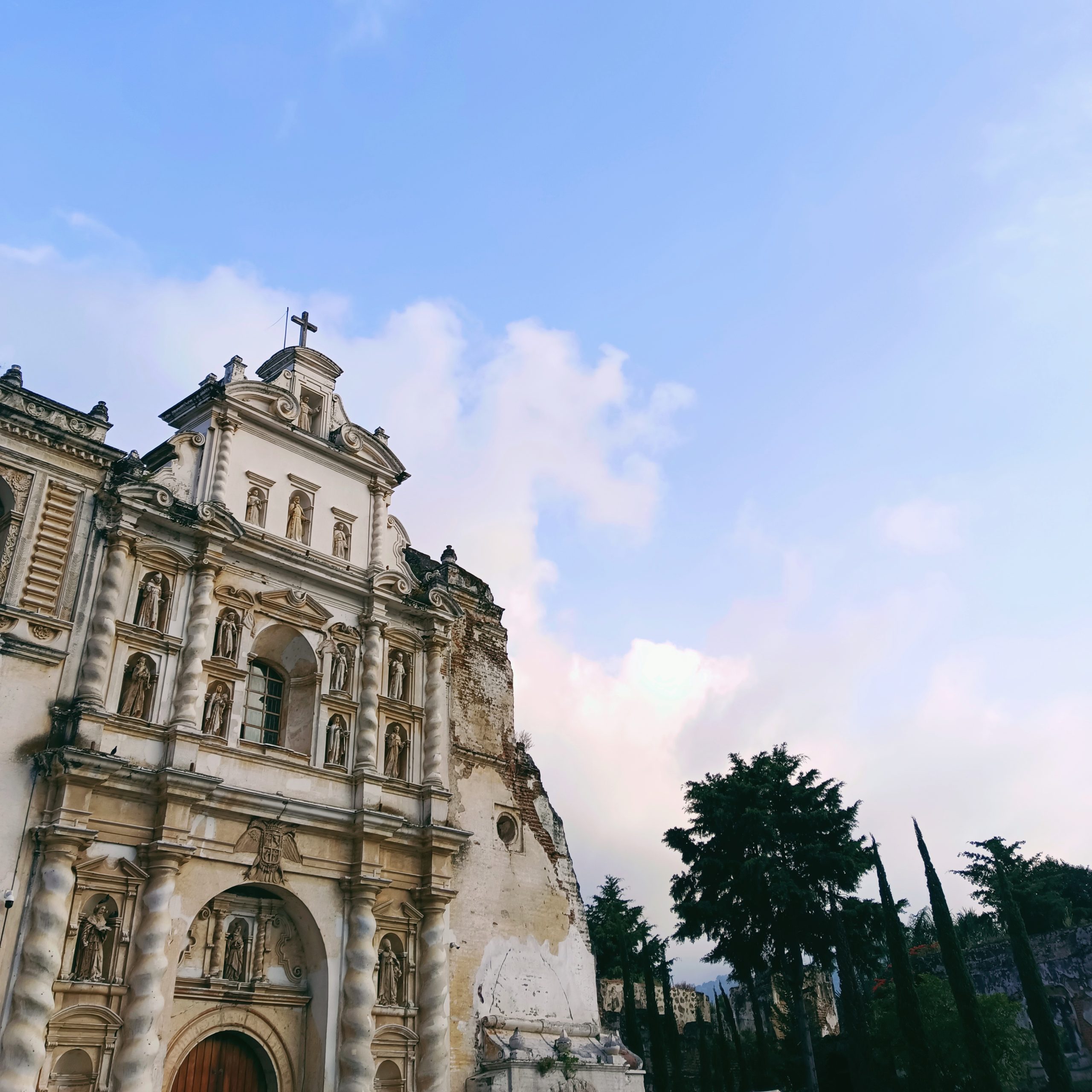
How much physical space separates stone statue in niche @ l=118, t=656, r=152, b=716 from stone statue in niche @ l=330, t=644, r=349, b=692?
10.4ft

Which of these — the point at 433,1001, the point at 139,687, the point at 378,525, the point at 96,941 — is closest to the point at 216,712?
the point at 139,687

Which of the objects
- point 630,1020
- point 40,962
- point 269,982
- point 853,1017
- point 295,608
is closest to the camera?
point 40,962

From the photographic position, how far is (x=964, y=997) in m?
22.7

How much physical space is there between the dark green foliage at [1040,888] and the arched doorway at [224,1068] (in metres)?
29.9

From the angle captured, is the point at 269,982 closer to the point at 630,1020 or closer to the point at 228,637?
the point at 228,637

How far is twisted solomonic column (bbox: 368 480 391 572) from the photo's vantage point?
17.8 m

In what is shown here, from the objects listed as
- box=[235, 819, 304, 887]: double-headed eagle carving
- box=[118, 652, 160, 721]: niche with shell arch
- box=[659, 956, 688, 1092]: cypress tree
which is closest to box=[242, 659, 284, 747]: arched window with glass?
box=[235, 819, 304, 887]: double-headed eagle carving

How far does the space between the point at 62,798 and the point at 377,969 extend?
5482 mm

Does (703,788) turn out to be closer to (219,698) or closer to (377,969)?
(377,969)

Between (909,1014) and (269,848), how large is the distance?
1728cm

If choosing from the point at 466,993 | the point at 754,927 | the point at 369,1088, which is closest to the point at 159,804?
the point at 369,1088

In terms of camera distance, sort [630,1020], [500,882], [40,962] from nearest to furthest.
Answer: [40,962], [500,882], [630,1020]

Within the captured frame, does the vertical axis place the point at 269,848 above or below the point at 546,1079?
above

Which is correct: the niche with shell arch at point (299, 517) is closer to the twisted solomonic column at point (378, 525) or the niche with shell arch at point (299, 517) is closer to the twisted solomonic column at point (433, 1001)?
the twisted solomonic column at point (378, 525)
